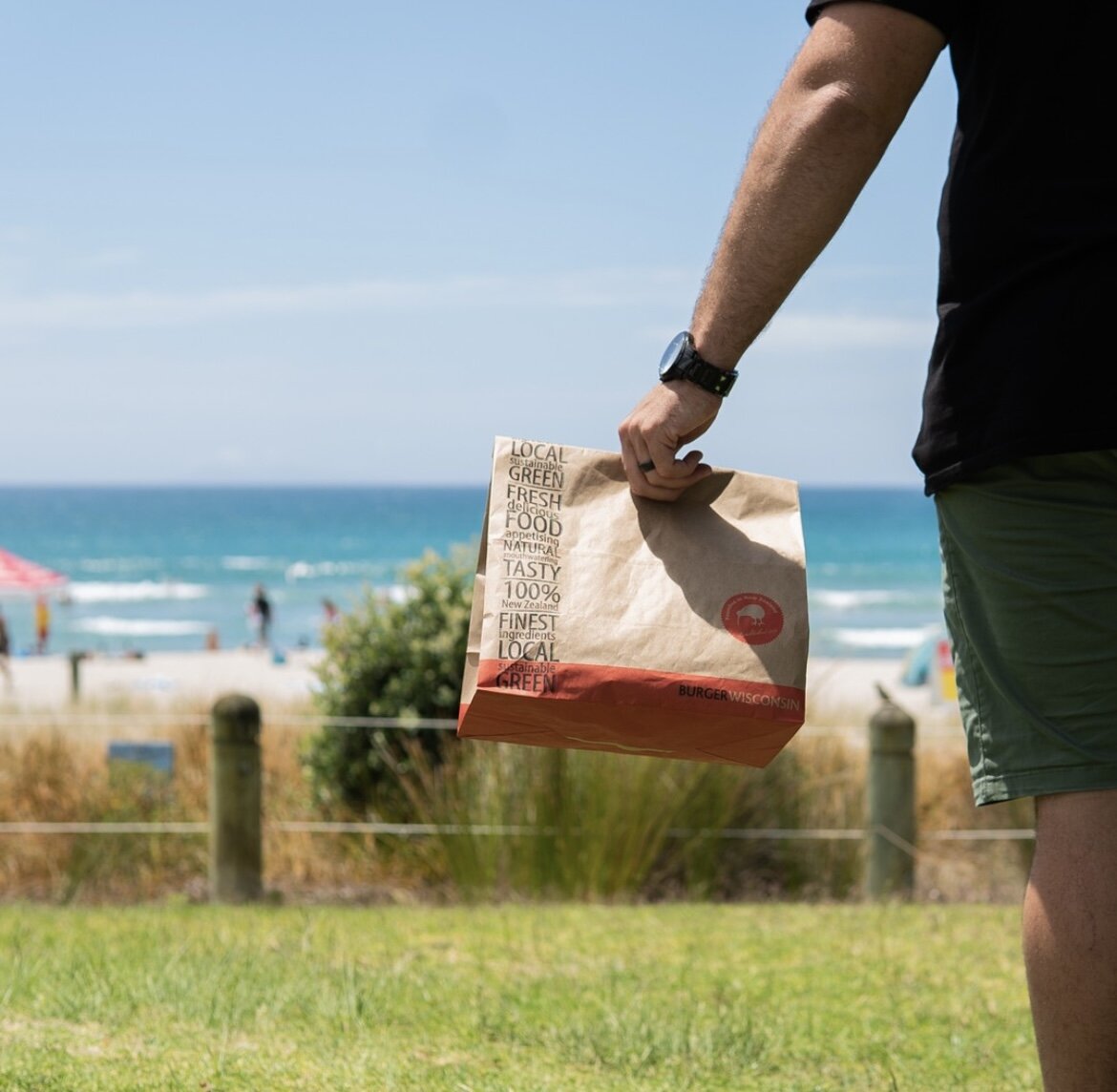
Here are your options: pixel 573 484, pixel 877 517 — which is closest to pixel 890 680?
pixel 573 484

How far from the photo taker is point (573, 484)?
2.21 meters

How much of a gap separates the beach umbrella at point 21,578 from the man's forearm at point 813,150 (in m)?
21.7

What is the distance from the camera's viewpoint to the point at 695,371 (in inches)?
80.4

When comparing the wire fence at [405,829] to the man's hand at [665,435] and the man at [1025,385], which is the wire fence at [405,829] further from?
the man at [1025,385]

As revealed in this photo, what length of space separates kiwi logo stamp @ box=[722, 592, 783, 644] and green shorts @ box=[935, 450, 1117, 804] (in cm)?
37

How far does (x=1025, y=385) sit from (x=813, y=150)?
1.34 ft

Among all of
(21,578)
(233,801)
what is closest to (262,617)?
(21,578)

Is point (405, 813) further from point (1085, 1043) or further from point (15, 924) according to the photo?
point (1085, 1043)

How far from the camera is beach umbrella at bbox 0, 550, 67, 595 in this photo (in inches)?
872

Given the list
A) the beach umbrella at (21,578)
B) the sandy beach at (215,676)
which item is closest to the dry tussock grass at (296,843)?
the sandy beach at (215,676)

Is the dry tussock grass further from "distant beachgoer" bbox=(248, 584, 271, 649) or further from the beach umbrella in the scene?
"distant beachgoer" bbox=(248, 584, 271, 649)

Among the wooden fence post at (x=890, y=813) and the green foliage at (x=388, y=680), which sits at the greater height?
the green foliage at (x=388, y=680)

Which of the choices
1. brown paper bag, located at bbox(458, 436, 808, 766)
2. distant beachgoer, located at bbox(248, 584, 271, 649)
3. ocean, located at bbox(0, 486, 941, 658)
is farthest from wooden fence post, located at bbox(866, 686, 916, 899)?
distant beachgoer, located at bbox(248, 584, 271, 649)

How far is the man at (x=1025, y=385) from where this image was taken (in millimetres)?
1718
